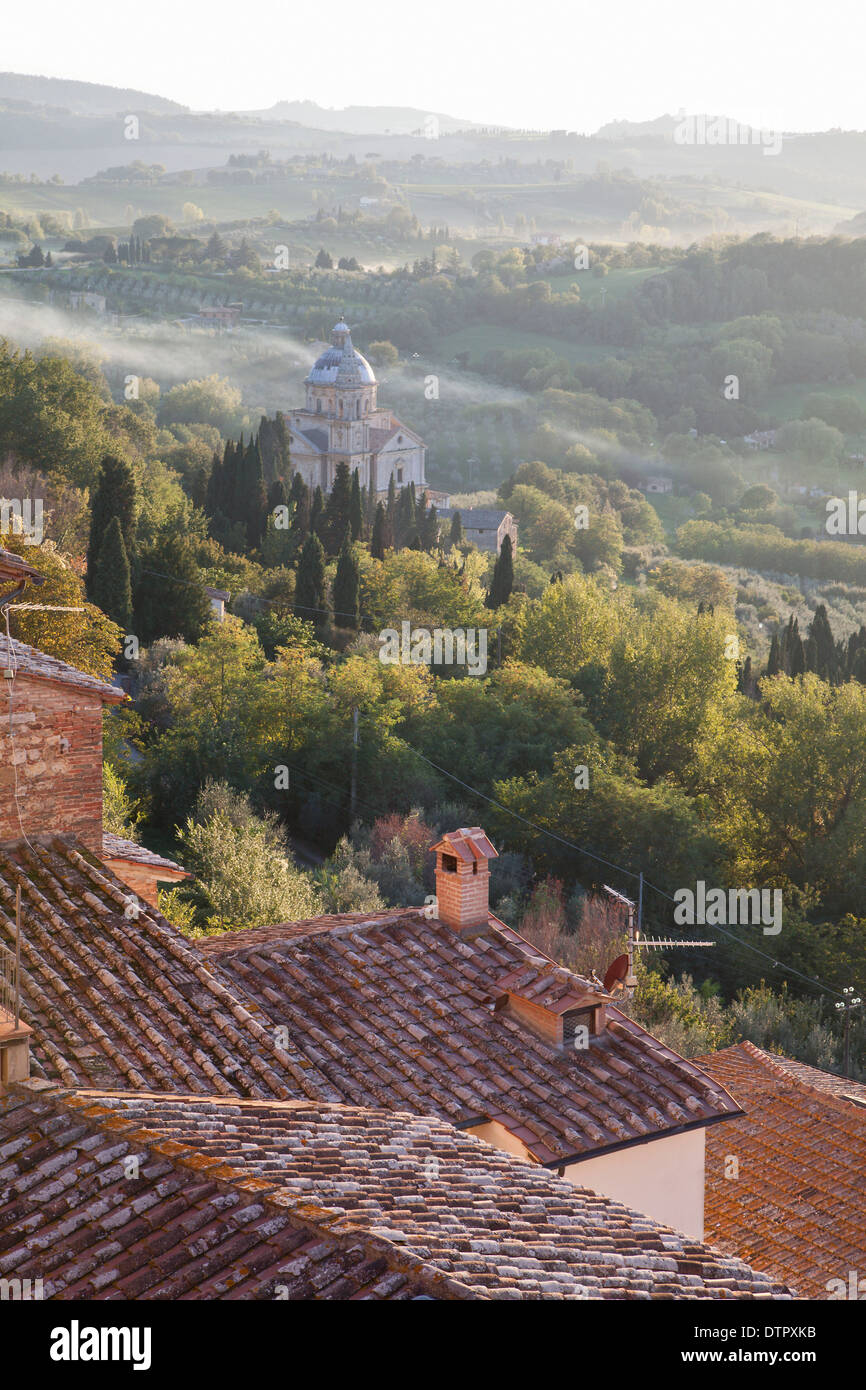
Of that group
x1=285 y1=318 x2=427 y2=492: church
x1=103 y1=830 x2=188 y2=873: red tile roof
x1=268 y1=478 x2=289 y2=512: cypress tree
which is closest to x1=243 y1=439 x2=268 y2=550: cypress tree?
x1=268 y1=478 x2=289 y2=512: cypress tree

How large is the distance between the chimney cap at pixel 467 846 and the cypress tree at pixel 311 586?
34985 millimetres

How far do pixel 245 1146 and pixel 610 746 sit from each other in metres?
34.6

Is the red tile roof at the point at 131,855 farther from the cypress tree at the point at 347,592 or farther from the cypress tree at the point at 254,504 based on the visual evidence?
the cypress tree at the point at 254,504

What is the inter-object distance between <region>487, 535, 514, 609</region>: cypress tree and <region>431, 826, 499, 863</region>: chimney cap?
4288 cm

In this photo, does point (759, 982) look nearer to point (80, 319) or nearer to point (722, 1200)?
point (722, 1200)

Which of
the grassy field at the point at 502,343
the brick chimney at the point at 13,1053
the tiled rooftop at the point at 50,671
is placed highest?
the grassy field at the point at 502,343

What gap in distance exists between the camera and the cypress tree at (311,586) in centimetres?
4741

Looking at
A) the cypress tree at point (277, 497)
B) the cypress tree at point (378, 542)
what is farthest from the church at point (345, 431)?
the cypress tree at point (277, 497)

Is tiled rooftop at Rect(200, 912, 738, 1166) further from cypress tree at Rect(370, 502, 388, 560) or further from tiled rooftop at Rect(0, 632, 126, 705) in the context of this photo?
cypress tree at Rect(370, 502, 388, 560)

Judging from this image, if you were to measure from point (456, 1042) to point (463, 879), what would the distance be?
5.23 ft

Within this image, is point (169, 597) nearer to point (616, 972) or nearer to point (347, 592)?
point (347, 592)

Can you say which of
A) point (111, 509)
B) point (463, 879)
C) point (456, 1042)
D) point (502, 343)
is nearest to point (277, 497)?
point (111, 509)
